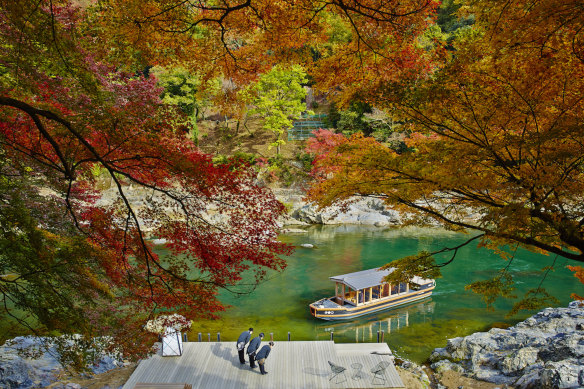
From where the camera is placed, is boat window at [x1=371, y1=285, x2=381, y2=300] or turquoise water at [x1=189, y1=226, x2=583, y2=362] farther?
boat window at [x1=371, y1=285, x2=381, y2=300]

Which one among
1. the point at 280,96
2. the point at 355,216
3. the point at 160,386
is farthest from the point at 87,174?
the point at 280,96

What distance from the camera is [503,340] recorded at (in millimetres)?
8070

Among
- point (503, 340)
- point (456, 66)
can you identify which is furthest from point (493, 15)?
point (503, 340)

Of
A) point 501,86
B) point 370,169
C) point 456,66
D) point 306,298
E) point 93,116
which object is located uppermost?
point 456,66

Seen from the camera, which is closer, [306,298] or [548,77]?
[548,77]

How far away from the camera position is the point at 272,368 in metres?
6.69

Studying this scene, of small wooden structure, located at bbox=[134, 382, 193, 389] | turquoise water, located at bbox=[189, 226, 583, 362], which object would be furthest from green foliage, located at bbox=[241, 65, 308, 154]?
small wooden structure, located at bbox=[134, 382, 193, 389]

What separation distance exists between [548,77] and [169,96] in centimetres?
2616

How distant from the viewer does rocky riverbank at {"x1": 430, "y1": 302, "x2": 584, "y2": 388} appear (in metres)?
5.60

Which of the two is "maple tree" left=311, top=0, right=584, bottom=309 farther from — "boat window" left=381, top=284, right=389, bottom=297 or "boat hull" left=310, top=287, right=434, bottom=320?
"boat window" left=381, top=284, right=389, bottom=297

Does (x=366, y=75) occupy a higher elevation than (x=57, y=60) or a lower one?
higher

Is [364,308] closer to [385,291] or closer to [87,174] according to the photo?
[385,291]

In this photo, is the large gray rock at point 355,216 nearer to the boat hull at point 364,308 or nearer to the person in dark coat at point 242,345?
the boat hull at point 364,308

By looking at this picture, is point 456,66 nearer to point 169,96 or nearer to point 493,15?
point 493,15
